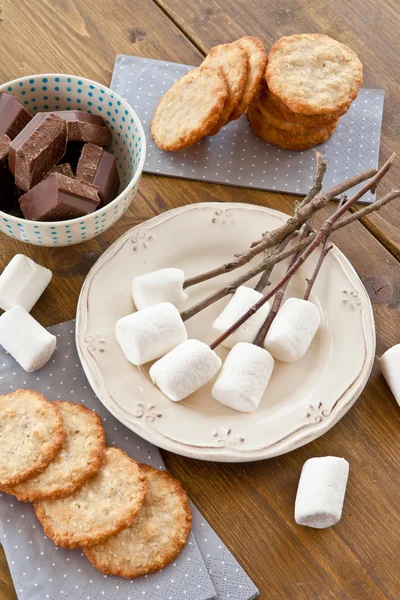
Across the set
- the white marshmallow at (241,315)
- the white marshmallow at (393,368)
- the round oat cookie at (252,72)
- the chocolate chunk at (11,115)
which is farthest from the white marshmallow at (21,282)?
the white marshmallow at (393,368)

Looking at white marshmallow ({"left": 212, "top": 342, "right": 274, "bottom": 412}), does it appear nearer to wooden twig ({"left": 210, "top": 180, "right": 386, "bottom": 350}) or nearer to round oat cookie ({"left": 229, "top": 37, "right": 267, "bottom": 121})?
wooden twig ({"left": 210, "top": 180, "right": 386, "bottom": 350})

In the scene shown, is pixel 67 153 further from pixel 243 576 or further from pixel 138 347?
pixel 243 576

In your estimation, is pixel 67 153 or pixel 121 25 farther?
pixel 121 25

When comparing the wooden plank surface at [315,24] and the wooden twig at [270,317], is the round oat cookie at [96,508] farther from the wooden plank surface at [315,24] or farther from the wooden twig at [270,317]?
the wooden plank surface at [315,24]

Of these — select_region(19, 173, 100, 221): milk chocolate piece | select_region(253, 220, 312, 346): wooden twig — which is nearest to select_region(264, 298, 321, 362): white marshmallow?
select_region(253, 220, 312, 346): wooden twig

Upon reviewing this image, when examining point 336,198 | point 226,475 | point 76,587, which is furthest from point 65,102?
point 76,587

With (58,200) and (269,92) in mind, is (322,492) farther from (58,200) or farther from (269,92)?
(269,92)

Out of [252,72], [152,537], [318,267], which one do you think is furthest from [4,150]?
[152,537]
